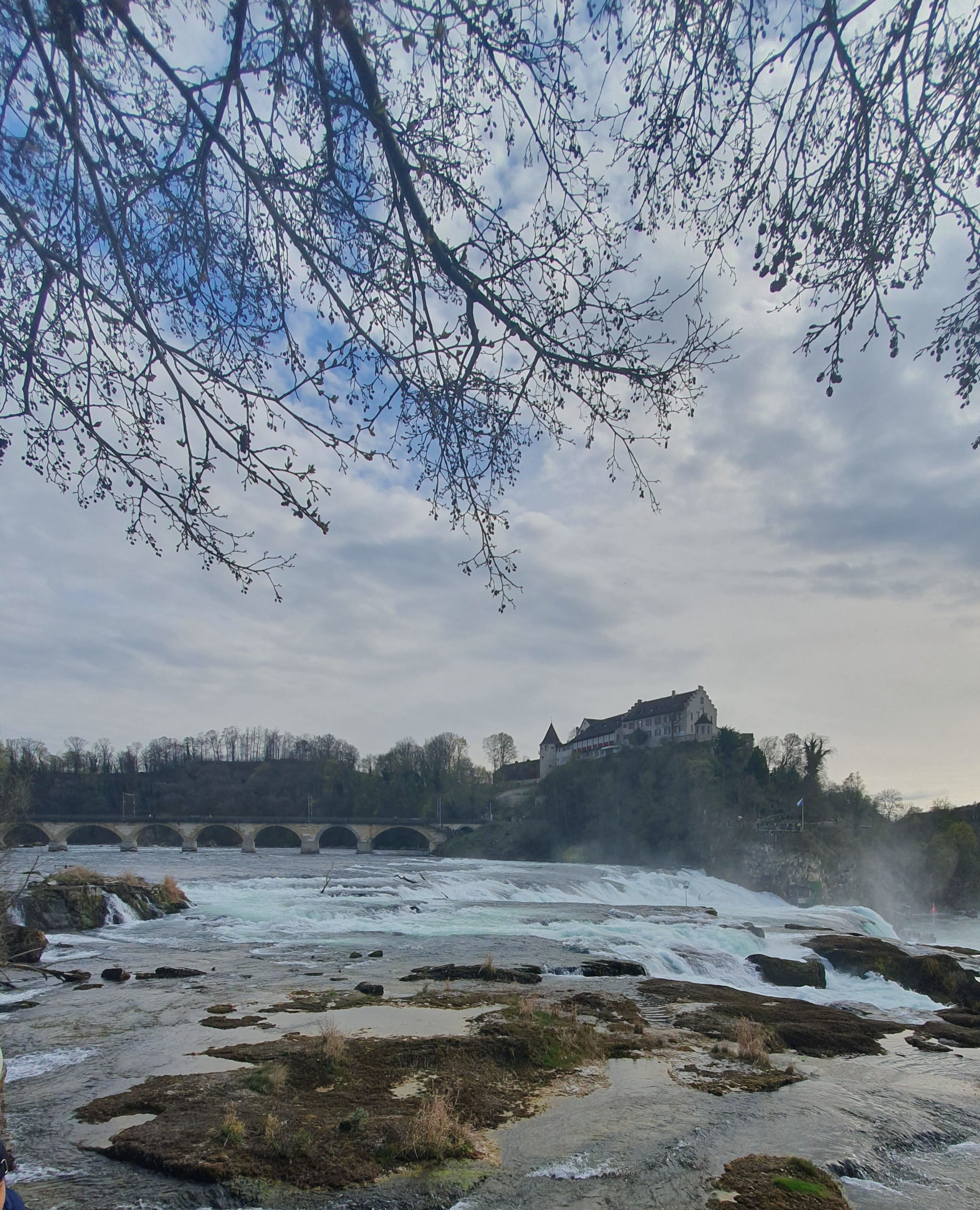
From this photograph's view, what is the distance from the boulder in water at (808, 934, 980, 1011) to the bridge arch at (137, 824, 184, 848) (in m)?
72.2

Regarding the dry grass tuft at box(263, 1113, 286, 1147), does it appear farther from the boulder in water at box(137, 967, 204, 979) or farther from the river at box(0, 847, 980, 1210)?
the boulder in water at box(137, 967, 204, 979)

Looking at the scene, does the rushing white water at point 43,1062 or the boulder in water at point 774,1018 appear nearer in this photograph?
the rushing white water at point 43,1062

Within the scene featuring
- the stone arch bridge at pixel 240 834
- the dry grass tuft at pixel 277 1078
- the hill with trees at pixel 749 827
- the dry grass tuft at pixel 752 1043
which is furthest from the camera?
the stone arch bridge at pixel 240 834

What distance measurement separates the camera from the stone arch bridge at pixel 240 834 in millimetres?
78250

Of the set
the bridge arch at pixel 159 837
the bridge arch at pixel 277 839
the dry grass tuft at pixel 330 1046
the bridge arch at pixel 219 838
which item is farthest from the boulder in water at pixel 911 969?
the bridge arch at pixel 277 839

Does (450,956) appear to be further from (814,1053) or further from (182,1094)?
(182,1094)

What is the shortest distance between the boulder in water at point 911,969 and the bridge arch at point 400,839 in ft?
264

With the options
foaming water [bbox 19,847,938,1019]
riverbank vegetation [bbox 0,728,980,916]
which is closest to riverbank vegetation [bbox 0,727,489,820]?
riverbank vegetation [bbox 0,728,980,916]

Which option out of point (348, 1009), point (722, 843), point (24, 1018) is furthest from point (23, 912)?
point (722, 843)

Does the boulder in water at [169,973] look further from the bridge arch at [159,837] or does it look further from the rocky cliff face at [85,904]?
the bridge arch at [159,837]

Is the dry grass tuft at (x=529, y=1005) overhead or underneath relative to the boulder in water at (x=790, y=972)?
overhead

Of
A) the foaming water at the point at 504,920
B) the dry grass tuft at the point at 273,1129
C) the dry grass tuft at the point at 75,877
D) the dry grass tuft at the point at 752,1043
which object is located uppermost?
the dry grass tuft at the point at 75,877

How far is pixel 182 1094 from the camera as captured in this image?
8469 millimetres

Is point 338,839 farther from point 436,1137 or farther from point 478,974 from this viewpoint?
point 436,1137
